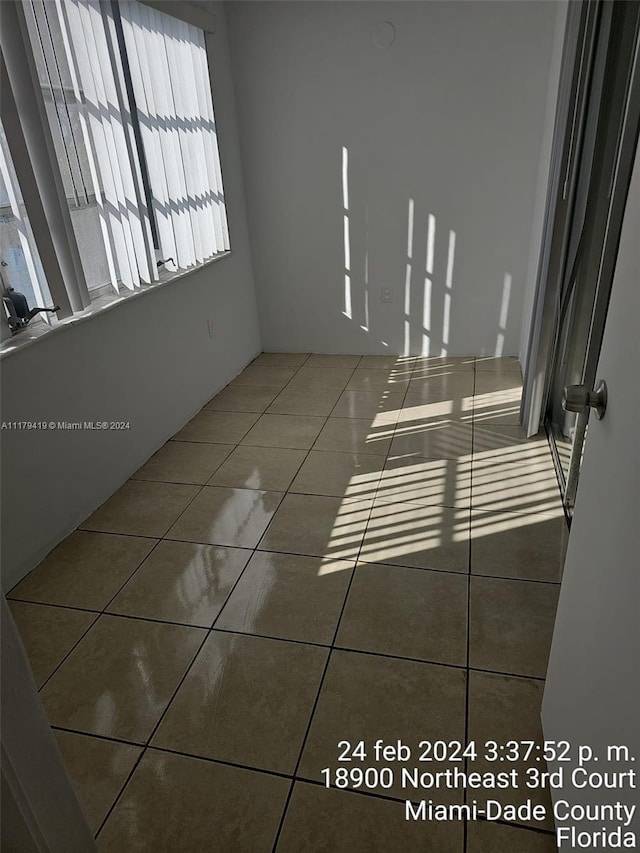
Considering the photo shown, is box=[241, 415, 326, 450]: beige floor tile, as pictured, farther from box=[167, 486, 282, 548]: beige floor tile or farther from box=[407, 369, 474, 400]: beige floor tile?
box=[407, 369, 474, 400]: beige floor tile

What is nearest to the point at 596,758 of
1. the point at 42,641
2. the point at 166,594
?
the point at 166,594

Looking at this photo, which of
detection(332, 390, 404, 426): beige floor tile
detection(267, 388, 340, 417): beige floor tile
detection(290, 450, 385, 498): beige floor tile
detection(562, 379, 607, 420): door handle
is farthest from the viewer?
detection(267, 388, 340, 417): beige floor tile

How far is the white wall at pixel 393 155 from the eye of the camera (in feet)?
11.1

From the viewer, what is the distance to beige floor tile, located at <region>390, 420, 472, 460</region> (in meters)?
2.89

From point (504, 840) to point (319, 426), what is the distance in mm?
2213

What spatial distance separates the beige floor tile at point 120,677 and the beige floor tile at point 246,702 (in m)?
0.05

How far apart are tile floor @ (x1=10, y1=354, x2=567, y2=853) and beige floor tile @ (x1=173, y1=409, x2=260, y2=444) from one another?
0.06 m

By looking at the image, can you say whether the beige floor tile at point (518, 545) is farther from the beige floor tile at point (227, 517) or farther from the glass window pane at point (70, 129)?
the glass window pane at point (70, 129)

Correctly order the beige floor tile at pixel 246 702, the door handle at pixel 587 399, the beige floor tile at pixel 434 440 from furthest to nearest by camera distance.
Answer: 1. the beige floor tile at pixel 434 440
2. the beige floor tile at pixel 246 702
3. the door handle at pixel 587 399

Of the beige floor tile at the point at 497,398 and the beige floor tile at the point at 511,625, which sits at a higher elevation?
the beige floor tile at the point at 511,625

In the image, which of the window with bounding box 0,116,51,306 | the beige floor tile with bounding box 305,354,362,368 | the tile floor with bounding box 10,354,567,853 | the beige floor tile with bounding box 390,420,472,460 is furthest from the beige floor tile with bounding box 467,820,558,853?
the beige floor tile with bounding box 305,354,362,368

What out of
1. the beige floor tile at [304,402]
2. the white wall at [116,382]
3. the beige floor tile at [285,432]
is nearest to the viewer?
the white wall at [116,382]

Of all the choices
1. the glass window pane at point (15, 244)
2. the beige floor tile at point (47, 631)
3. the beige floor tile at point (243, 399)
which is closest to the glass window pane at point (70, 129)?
the glass window pane at point (15, 244)

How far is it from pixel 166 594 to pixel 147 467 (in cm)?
99
